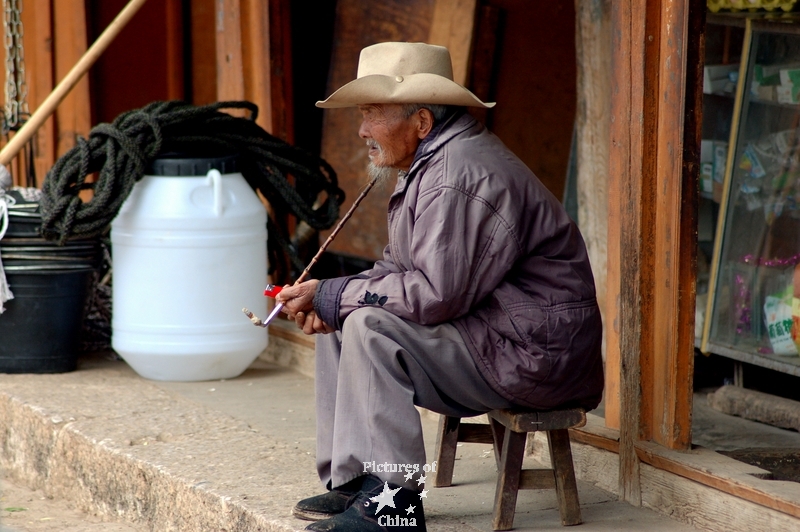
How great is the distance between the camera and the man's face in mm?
2850

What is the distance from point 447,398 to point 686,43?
3.76ft

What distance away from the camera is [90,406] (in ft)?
13.5

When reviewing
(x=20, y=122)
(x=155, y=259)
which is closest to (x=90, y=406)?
(x=155, y=259)

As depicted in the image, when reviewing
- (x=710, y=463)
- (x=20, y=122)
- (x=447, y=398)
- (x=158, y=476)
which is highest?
(x=20, y=122)

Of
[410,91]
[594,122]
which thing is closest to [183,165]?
[594,122]

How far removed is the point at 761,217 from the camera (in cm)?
403

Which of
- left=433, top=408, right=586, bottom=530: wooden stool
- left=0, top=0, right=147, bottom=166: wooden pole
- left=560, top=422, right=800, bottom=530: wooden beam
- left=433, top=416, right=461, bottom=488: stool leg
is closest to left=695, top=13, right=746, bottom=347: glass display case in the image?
left=560, top=422, right=800, bottom=530: wooden beam

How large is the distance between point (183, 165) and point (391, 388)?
6.77 ft

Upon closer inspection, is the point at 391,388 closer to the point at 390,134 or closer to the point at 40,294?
the point at 390,134

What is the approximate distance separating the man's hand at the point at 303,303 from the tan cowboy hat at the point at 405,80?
1.68ft

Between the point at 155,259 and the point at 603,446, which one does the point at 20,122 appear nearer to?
the point at 155,259

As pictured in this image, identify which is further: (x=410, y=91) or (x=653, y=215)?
(x=653, y=215)

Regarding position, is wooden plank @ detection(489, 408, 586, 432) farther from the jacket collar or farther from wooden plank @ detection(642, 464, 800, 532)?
the jacket collar

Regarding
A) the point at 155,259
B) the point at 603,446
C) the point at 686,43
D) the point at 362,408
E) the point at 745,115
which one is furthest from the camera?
the point at 155,259
